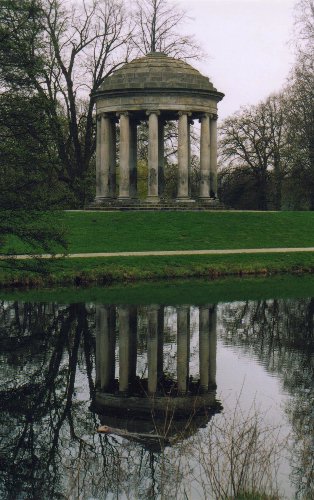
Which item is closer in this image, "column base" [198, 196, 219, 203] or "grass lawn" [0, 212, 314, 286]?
"grass lawn" [0, 212, 314, 286]

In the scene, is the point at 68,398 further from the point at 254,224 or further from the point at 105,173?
the point at 105,173

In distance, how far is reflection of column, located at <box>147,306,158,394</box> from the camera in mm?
15566

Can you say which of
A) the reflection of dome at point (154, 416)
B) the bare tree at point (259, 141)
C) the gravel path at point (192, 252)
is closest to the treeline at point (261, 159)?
the bare tree at point (259, 141)

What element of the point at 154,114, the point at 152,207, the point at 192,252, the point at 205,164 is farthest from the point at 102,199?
the point at 192,252

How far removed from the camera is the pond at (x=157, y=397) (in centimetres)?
989

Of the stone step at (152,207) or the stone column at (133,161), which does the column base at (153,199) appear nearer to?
the stone step at (152,207)

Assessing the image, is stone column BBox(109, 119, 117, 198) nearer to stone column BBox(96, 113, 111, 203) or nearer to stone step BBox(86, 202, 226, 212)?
stone column BBox(96, 113, 111, 203)

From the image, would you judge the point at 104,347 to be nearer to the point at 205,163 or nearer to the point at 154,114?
the point at 154,114

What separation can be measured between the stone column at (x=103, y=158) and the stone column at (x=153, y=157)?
127 inches

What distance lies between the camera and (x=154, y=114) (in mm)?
47625

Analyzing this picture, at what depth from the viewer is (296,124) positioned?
198 feet

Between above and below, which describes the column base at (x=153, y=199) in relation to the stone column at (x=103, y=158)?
below

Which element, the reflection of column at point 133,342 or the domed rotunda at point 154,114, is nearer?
the reflection of column at point 133,342

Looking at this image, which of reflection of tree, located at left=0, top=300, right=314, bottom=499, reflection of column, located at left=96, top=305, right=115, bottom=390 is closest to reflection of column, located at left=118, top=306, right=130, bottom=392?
reflection of column, located at left=96, top=305, right=115, bottom=390
